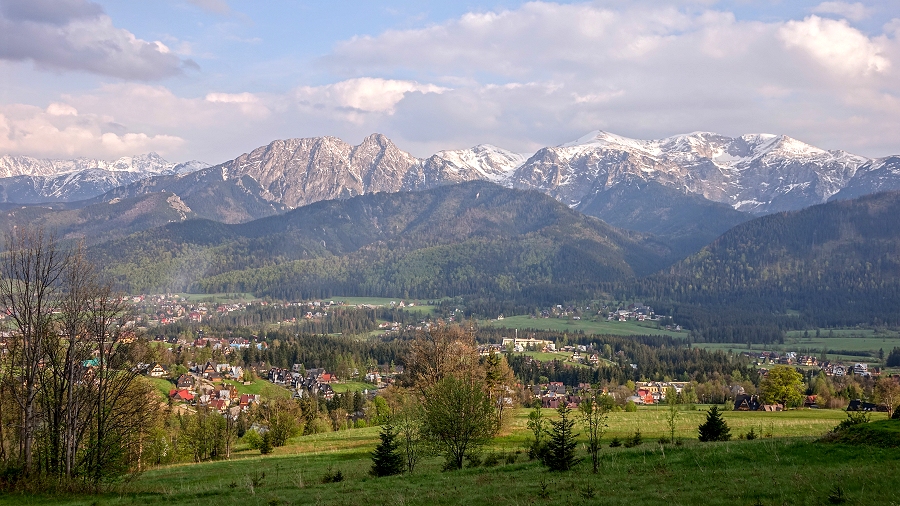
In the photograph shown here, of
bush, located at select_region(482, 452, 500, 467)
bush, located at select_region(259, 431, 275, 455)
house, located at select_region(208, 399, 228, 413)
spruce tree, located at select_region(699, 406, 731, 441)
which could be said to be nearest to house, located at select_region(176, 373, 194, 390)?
house, located at select_region(208, 399, 228, 413)

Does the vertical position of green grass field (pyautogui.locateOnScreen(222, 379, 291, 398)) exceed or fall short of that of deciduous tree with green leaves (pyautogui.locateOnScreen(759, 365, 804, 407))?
it falls short

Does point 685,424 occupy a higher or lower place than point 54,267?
lower

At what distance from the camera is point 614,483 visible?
22328mm

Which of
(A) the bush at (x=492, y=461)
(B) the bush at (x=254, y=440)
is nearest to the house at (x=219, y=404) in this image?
(B) the bush at (x=254, y=440)

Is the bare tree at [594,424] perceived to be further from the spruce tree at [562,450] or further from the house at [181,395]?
the house at [181,395]

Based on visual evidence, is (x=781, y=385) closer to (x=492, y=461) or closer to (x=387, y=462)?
(x=492, y=461)

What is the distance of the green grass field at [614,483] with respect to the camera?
18.9 metres

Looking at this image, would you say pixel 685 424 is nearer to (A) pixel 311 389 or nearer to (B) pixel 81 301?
(B) pixel 81 301

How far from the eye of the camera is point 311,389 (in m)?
127

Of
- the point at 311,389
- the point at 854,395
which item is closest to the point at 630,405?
the point at 854,395

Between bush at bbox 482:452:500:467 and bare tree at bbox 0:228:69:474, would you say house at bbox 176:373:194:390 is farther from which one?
bush at bbox 482:452:500:467

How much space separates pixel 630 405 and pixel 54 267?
212ft

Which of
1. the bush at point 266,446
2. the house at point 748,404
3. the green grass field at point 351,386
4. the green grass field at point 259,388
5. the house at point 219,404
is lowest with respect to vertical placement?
the green grass field at point 351,386

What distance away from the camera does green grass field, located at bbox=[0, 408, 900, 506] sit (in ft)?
62.1
